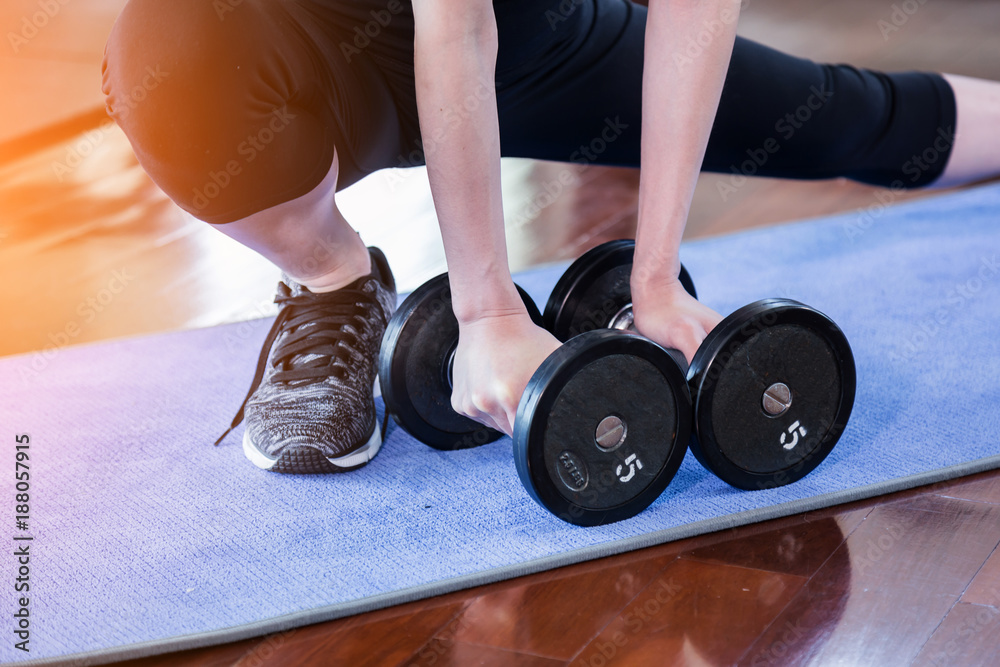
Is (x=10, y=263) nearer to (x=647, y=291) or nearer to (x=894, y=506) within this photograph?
(x=647, y=291)

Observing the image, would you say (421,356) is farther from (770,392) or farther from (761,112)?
(761,112)

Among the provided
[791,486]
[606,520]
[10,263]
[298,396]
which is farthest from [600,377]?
[10,263]

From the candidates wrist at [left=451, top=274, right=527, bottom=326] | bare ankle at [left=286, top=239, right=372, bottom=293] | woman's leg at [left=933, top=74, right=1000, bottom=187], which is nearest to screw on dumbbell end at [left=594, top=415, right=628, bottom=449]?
wrist at [left=451, top=274, right=527, bottom=326]

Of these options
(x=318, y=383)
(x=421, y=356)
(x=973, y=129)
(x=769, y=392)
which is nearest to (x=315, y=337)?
(x=318, y=383)

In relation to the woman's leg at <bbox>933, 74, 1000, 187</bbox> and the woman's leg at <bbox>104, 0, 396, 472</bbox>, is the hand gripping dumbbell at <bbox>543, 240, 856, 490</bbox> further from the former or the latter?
the woman's leg at <bbox>933, 74, 1000, 187</bbox>

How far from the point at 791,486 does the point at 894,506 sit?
0.09 metres

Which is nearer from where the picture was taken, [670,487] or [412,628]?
[412,628]

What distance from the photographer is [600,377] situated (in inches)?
29.2

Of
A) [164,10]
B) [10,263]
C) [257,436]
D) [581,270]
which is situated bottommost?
[10,263]

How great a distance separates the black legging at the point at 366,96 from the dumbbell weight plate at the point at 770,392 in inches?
11.4

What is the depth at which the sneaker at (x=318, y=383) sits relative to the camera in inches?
36.8

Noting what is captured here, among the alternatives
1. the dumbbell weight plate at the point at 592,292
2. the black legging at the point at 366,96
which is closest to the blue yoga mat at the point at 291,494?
the dumbbell weight plate at the point at 592,292

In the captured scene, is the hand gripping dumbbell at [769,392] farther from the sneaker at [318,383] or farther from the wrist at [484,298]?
the sneaker at [318,383]

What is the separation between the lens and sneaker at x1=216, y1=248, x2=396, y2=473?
934 millimetres
